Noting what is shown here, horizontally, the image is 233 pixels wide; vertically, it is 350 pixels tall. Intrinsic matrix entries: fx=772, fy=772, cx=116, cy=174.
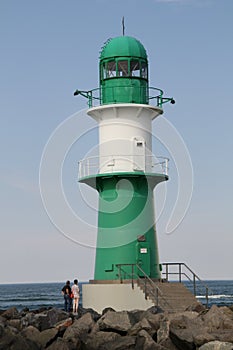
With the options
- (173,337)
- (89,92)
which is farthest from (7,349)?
(89,92)

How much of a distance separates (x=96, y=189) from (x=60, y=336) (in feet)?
23.6

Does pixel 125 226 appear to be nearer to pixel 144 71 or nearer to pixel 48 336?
pixel 144 71

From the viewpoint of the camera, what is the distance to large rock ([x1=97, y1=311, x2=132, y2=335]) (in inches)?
591

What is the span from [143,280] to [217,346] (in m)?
7.12

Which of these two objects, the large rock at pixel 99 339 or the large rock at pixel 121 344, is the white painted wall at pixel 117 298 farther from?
the large rock at pixel 121 344

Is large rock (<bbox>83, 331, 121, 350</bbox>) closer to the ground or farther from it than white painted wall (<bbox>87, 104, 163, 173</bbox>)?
closer to the ground

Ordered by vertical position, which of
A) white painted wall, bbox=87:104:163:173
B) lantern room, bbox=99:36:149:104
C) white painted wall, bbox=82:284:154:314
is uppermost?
lantern room, bbox=99:36:149:104

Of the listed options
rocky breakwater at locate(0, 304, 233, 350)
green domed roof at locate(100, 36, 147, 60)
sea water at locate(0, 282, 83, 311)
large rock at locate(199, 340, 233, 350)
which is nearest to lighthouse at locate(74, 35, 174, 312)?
green domed roof at locate(100, 36, 147, 60)

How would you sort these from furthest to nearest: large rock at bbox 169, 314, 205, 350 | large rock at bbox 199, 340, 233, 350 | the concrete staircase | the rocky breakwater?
the concrete staircase, large rock at bbox 169, 314, 205, 350, the rocky breakwater, large rock at bbox 199, 340, 233, 350

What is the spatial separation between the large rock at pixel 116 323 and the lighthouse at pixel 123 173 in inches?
173

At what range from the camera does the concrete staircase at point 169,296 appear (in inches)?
757

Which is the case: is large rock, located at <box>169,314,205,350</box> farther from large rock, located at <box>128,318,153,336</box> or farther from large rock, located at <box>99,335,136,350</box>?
large rock, located at <box>99,335,136,350</box>

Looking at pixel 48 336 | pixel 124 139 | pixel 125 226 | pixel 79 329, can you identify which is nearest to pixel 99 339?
pixel 79 329

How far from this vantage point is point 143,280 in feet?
65.6
